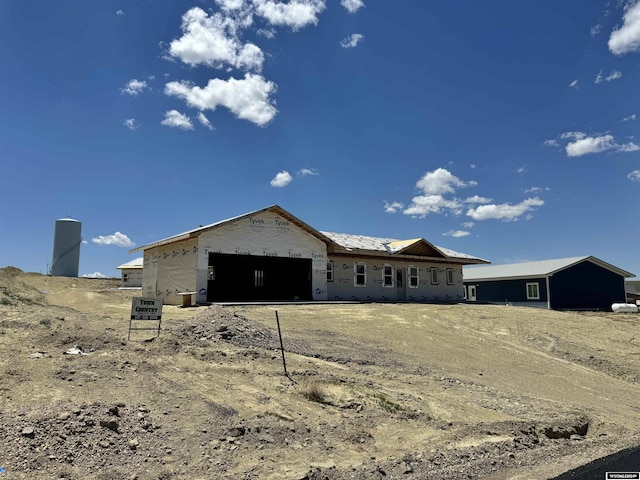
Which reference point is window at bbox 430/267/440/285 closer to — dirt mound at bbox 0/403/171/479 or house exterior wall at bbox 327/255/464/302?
house exterior wall at bbox 327/255/464/302

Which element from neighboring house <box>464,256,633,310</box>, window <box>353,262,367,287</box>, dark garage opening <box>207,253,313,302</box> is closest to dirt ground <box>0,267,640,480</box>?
window <box>353,262,367,287</box>

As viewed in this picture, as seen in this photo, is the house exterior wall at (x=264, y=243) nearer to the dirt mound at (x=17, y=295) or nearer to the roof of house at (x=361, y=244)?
the roof of house at (x=361, y=244)

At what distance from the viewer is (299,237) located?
2570 cm

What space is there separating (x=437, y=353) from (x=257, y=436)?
26.0 feet

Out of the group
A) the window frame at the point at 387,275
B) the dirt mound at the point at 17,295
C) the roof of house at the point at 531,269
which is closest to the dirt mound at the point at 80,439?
the dirt mound at the point at 17,295

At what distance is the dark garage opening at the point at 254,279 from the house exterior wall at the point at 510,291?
1499 centimetres

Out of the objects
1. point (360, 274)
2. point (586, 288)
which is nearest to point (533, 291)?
point (586, 288)

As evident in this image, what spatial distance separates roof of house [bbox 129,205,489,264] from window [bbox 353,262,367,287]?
1039 mm

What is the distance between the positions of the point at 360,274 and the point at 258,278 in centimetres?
719

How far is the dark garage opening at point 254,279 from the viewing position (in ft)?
98.5

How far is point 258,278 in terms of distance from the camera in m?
31.9

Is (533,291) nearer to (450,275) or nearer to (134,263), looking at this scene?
(450,275)

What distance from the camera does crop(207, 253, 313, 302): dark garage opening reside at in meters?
30.0

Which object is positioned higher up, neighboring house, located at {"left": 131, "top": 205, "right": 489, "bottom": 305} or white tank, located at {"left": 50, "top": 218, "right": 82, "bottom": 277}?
white tank, located at {"left": 50, "top": 218, "right": 82, "bottom": 277}
